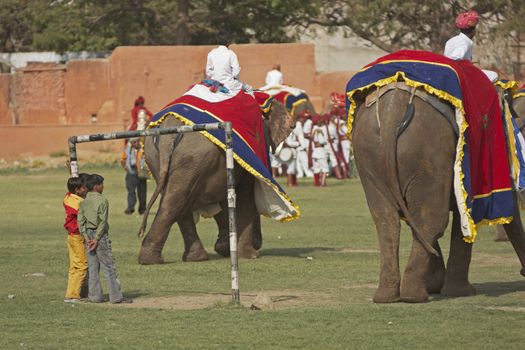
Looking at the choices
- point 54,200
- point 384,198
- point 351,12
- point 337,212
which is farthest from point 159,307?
point 351,12

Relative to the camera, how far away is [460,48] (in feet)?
44.2

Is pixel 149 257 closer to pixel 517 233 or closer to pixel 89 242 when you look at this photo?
pixel 89 242

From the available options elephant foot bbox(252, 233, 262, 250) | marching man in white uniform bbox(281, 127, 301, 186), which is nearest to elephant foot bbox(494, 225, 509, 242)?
elephant foot bbox(252, 233, 262, 250)

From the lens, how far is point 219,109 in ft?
54.6

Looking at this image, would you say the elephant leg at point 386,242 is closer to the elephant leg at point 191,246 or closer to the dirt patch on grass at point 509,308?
the dirt patch on grass at point 509,308

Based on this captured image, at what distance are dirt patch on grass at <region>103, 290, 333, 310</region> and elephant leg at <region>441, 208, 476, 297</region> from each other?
1090 millimetres

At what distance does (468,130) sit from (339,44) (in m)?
44.7

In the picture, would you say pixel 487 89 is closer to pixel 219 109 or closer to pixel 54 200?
pixel 219 109

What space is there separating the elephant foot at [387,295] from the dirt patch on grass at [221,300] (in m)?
0.46

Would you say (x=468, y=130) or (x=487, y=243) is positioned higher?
(x=468, y=130)

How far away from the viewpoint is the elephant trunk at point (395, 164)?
1232 cm

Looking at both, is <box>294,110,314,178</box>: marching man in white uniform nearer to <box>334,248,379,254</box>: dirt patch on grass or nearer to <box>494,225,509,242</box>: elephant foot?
<box>494,225,509,242</box>: elephant foot

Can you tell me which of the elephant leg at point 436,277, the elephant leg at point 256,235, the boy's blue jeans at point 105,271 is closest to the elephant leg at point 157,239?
the elephant leg at point 256,235

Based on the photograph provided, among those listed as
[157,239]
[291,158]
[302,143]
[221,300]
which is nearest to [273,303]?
[221,300]
